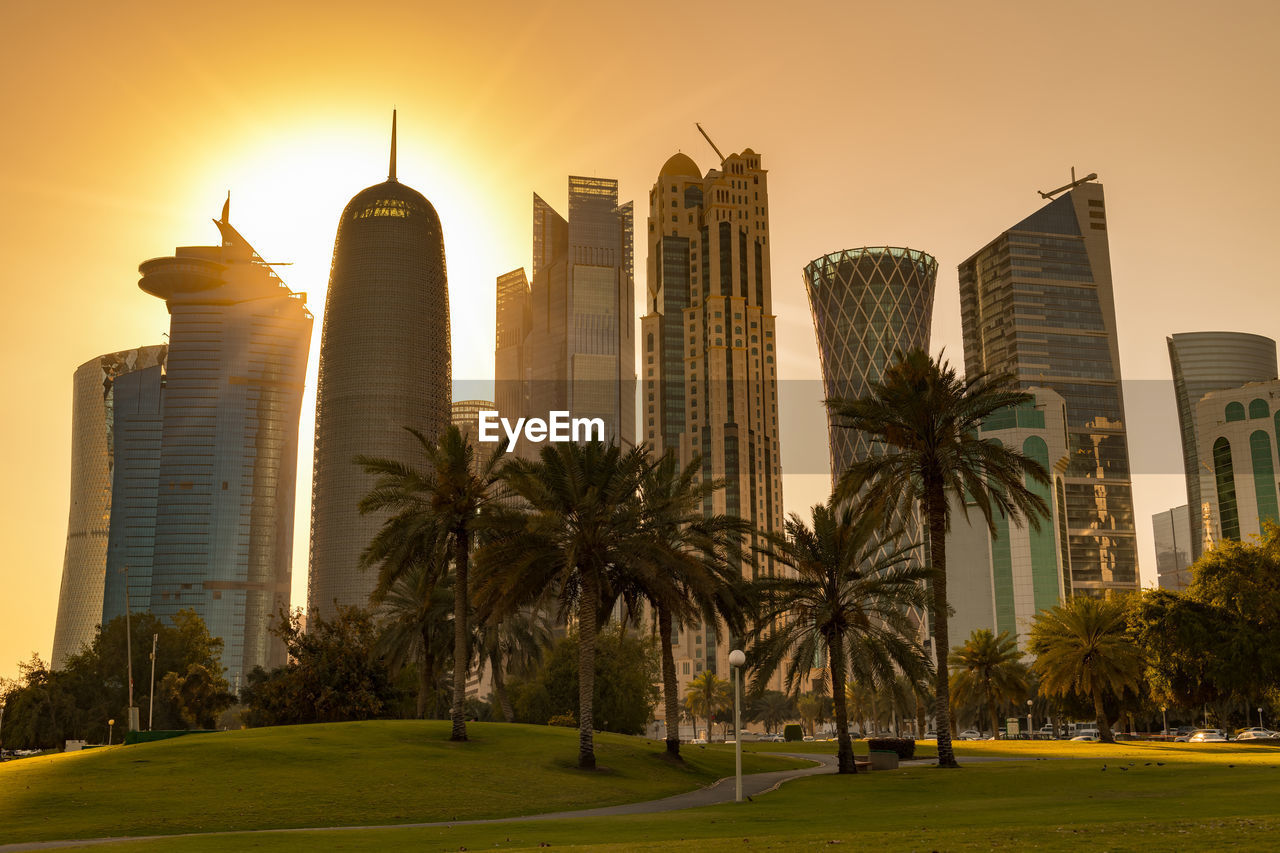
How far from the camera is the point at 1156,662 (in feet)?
217

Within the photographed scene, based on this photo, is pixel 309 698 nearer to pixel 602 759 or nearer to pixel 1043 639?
pixel 602 759

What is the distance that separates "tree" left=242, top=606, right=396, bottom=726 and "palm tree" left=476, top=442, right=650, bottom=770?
73.4 ft

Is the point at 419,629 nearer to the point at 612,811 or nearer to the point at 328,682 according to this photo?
the point at 328,682

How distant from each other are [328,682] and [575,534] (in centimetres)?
2731

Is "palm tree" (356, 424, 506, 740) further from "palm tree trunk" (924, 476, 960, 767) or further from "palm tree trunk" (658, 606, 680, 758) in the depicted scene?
"palm tree trunk" (924, 476, 960, 767)

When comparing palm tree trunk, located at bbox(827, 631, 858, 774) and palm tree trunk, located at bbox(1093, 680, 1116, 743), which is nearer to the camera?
palm tree trunk, located at bbox(827, 631, 858, 774)

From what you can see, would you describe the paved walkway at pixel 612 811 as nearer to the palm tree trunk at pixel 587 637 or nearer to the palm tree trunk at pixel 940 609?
the palm tree trunk at pixel 587 637

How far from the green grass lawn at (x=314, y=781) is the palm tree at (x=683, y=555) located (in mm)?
6287

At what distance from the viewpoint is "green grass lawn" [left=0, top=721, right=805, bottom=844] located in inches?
1166

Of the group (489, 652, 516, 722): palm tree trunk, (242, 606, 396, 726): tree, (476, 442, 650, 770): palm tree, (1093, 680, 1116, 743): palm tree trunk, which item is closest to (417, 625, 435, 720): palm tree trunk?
(242, 606, 396, 726): tree

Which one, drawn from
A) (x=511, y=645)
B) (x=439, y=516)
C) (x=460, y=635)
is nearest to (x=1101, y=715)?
(x=511, y=645)

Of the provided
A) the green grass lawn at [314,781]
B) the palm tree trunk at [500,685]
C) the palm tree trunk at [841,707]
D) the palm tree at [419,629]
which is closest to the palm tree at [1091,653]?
the palm tree trunk at [841,707]

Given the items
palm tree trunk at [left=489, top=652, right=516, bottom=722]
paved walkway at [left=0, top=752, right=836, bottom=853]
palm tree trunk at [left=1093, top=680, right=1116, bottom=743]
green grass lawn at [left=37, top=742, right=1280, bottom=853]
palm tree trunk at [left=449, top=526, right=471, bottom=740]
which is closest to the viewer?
green grass lawn at [left=37, top=742, right=1280, bottom=853]

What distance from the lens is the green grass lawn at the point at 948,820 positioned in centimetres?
1827
